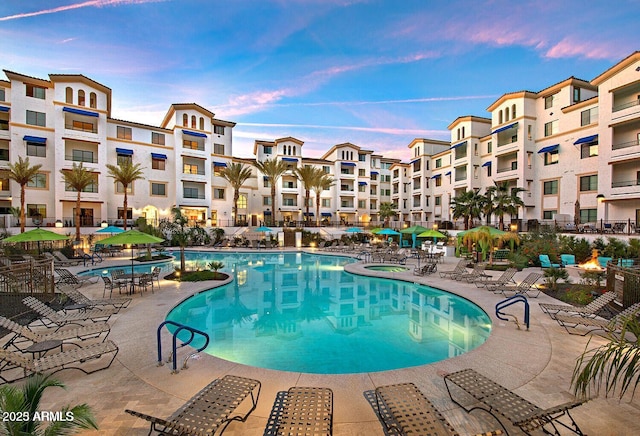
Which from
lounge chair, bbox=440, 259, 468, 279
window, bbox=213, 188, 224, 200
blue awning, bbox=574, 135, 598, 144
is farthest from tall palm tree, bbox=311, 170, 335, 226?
lounge chair, bbox=440, 259, 468, 279

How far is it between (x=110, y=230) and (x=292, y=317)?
805 inches

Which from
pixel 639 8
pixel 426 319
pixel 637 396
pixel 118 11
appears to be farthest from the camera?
pixel 639 8

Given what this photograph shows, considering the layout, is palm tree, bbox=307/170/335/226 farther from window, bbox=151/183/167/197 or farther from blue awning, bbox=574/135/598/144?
blue awning, bbox=574/135/598/144

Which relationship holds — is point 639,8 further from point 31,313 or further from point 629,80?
point 31,313

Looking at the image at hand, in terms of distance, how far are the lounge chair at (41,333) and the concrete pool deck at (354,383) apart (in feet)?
1.84

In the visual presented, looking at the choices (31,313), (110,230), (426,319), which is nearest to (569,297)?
(426,319)

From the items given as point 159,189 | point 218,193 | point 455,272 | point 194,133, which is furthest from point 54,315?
point 218,193

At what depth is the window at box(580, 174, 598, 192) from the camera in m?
28.4

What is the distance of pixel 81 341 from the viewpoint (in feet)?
23.5

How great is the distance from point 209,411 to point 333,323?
7.00 m

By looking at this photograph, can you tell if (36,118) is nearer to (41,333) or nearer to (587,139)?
(41,333)

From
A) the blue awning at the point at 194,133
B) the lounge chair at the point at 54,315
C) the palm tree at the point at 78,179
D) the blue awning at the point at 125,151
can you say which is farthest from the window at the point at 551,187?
the blue awning at the point at 125,151

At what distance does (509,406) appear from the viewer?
3932 mm

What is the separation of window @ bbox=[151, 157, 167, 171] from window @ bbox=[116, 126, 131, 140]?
3.90m
